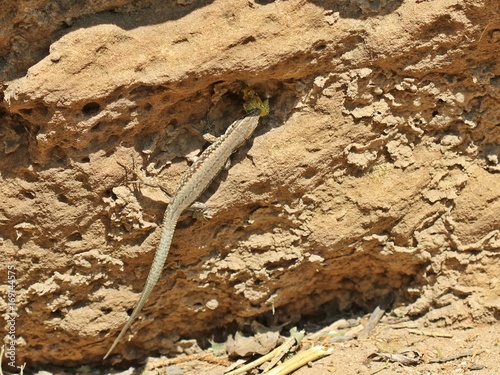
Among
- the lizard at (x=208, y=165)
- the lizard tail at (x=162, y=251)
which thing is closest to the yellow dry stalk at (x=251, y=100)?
the lizard at (x=208, y=165)

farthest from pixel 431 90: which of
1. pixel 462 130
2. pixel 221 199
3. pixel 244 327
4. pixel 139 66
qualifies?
pixel 244 327

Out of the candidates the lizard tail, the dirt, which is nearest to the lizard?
the lizard tail

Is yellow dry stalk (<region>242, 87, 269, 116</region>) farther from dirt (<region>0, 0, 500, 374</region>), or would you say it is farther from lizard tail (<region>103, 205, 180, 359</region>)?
lizard tail (<region>103, 205, 180, 359</region>)

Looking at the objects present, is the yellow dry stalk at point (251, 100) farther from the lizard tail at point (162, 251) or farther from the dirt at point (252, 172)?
the lizard tail at point (162, 251)

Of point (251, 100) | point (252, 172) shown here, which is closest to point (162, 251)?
point (252, 172)

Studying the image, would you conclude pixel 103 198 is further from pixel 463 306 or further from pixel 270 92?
pixel 463 306

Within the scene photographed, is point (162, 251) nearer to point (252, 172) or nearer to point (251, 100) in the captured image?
point (252, 172)
